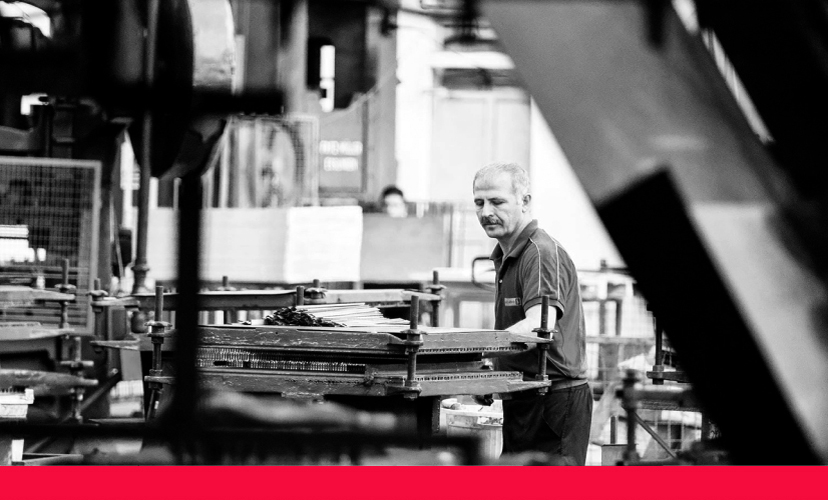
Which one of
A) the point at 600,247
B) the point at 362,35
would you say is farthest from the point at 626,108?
the point at 600,247

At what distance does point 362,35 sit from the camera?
3658mm

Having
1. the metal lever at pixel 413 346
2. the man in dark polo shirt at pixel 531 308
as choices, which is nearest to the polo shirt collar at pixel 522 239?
the man in dark polo shirt at pixel 531 308

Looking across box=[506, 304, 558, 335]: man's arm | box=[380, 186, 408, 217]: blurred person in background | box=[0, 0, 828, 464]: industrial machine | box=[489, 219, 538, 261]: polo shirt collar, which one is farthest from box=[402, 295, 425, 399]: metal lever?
box=[380, 186, 408, 217]: blurred person in background

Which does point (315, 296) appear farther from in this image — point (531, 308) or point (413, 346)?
point (413, 346)

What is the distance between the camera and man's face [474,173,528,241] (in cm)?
395

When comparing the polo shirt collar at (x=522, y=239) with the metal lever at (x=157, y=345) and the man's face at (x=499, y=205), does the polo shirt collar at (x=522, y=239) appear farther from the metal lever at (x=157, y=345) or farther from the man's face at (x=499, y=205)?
the metal lever at (x=157, y=345)

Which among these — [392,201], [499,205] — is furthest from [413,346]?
[392,201]

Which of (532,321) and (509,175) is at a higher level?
(509,175)

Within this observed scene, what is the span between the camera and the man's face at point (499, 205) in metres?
3.95

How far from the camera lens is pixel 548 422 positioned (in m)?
3.95

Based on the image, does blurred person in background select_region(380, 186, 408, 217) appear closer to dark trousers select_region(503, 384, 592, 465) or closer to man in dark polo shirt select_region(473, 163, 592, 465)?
man in dark polo shirt select_region(473, 163, 592, 465)

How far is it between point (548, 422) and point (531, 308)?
46 centimetres

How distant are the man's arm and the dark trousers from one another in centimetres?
30

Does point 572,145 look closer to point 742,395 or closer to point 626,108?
point 626,108
